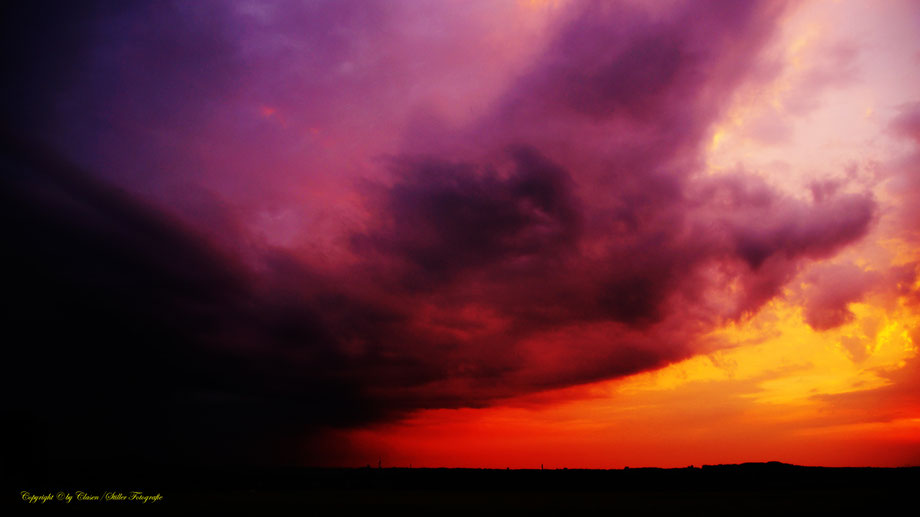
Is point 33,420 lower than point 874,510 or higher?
higher

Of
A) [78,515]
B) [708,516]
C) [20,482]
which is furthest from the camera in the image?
[20,482]

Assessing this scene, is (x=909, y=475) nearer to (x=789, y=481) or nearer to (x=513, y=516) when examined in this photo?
(x=789, y=481)

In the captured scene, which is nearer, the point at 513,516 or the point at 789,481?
the point at 513,516

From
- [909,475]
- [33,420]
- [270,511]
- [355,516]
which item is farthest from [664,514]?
[909,475]

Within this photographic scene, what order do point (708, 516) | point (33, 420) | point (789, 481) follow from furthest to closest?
point (789, 481)
point (33, 420)
point (708, 516)

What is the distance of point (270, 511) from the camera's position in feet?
237

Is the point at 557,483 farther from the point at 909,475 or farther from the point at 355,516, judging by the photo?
the point at 355,516

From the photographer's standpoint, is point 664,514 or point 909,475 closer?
point 664,514

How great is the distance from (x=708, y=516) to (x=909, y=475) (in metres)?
186

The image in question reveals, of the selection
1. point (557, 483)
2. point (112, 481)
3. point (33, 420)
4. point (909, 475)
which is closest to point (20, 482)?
point (33, 420)

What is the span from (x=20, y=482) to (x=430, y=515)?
11516 centimetres

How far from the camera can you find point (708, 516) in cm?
6894

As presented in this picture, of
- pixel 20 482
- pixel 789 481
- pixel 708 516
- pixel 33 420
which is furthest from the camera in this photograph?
pixel 789 481

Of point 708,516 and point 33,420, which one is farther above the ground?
point 33,420
